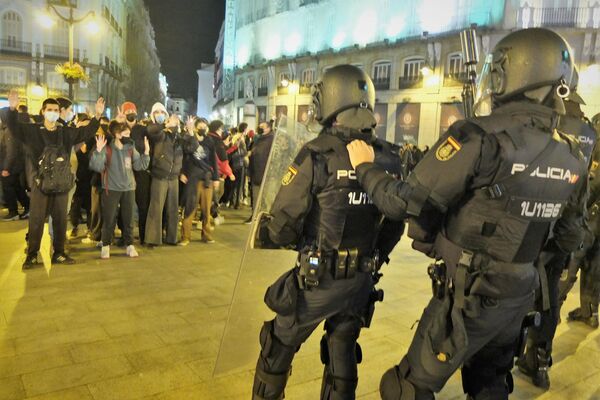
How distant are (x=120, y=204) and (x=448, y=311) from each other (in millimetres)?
5703

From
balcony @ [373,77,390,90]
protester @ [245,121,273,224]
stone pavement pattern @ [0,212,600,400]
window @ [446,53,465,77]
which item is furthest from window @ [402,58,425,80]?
stone pavement pattern @ [0,212,600,400]

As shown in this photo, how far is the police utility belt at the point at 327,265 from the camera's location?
2568 mm

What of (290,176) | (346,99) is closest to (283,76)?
(346,99)

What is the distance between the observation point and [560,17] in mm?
23094

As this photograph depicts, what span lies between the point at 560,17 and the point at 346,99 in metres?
24.8

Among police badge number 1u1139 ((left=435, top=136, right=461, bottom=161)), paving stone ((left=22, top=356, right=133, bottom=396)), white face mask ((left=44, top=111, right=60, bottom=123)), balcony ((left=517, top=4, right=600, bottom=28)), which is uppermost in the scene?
balcony ((left=517, top=4, right=600, bottom=28))

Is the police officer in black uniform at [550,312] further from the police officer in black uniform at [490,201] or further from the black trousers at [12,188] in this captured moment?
the black trousers at [12,188]

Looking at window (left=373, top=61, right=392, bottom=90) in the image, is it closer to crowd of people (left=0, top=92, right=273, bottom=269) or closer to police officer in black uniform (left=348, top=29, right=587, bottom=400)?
crowd of people (left=0, top=92, right=273, bottom=269)

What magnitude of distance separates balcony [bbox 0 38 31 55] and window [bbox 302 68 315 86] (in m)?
21.7

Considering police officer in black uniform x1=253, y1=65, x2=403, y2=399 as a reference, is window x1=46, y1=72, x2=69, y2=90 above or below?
above

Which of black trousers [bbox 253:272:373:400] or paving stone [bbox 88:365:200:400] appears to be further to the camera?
paving stone [bbox 88:365:200:400]

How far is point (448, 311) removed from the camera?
223 centimetres

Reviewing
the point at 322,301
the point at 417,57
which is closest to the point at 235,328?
the point at 322,301

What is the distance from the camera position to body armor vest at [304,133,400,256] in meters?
2.61
